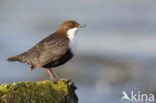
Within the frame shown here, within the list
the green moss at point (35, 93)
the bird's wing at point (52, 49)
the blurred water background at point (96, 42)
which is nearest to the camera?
the green moss at point (35, 93)

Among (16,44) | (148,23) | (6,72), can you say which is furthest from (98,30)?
(6,72)

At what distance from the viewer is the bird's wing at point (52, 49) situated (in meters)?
6.77

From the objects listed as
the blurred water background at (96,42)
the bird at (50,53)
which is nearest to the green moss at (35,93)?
→ the bird at (50,53)

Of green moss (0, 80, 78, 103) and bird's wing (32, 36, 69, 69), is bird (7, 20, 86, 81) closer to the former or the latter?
bird's wing (32, 36, 69, 69)

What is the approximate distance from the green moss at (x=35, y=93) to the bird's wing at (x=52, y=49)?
1462mm

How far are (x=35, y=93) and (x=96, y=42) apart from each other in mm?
13127

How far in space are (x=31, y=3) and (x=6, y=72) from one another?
1810 cm

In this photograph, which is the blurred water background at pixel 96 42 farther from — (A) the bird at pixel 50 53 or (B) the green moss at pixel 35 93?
(B) the green moss at pixel 35 93

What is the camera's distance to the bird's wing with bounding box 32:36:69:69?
267 inches

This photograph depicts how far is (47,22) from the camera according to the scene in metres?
24.3

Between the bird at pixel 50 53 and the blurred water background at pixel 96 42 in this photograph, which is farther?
the blurred water background at pixel 96 42

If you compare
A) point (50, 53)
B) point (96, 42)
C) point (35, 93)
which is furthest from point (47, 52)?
point (96, 42)

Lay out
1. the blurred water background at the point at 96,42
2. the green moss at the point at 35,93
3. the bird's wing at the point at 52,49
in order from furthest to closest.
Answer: the blurred water background at the point at 96,42 < the bird's wing at the point at 52,49 < the green moss at the point at 35,93

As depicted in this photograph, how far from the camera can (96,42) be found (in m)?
18.0
